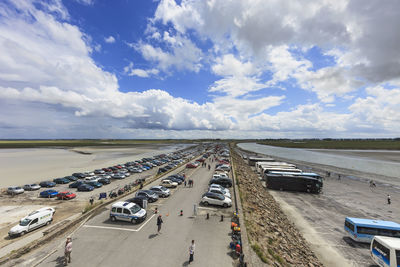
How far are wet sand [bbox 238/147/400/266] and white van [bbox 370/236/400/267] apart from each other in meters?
3.21

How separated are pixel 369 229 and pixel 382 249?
5797 mm

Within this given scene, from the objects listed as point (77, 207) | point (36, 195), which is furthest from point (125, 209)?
point (36, 195)

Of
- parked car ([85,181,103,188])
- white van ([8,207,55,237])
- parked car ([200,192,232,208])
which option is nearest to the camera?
white van ([8,207,55,237])

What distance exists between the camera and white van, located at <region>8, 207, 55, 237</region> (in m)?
18.1

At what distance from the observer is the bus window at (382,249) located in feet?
42.2

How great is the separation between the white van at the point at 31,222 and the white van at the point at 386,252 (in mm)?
32887

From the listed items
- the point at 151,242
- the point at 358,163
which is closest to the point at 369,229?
the point at 151,242

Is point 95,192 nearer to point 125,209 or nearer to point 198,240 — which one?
point 125,209

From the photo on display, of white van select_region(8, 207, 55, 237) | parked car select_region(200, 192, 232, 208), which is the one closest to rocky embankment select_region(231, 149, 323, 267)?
parked car select_region(200, 192, 232, 208)

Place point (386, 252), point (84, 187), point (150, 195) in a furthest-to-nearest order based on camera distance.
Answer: point (84, 187), point (150, 195), point (386, 252)

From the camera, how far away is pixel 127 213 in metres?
17.6

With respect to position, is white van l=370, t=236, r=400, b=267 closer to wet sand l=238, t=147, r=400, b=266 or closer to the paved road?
wet sand l=238, t=147, r=400, b=266

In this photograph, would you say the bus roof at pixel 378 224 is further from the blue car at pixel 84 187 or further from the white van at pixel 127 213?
the blue car at pixel 84 187

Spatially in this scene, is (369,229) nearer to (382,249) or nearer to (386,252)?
(382,249)
